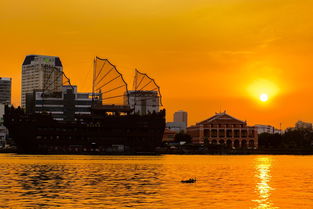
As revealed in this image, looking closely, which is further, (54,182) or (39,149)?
(39,149)

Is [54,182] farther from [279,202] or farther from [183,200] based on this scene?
[279,202]

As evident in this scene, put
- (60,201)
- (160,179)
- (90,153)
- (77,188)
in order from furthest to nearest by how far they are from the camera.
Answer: (90,153)
(160,179)
(77,188)
(60,201)

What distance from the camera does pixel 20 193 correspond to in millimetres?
49438

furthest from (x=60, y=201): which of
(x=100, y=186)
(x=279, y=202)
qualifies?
(x=279, y=202)

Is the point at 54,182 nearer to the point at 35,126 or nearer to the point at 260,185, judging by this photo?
the point at 260,185

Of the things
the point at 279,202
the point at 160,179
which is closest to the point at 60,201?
the point at 279,202

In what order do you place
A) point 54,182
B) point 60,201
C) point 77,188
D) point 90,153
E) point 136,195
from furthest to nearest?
1. point 90,153
2. point 54,182
3. point 77,188
4. point 136,195
5. point 60,201

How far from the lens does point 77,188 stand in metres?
54.8

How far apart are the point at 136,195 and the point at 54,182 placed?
50.4 ft

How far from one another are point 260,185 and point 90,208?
87.8ft

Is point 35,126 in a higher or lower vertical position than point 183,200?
higher

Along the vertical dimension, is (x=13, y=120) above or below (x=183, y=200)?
above

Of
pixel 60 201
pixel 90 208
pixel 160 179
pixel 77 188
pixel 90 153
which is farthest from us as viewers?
pixel 90 153

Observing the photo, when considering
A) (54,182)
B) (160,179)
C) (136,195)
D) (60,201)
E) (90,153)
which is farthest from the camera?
(90,153)
